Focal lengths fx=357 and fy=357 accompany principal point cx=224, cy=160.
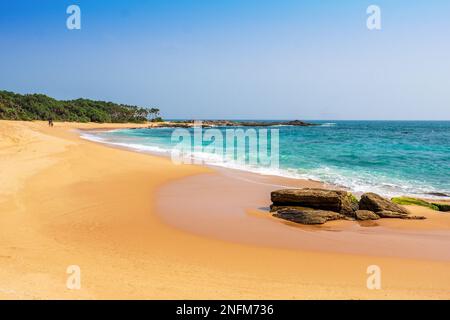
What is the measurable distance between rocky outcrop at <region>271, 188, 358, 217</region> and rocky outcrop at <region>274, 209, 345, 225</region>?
31 cm

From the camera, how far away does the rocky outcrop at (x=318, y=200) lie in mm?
11047

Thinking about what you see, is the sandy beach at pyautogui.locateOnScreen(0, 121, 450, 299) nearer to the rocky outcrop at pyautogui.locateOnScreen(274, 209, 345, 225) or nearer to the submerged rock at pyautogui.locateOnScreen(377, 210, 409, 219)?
the rocky outcrop at pyautogui.locateOnScreen(274, 209, 345, 225)

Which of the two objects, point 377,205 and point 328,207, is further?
point 377,205

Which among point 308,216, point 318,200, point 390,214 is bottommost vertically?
point 390,214

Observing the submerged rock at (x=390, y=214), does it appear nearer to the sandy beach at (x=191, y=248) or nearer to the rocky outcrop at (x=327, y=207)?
the rocky outcrop at (x=327, y=207)

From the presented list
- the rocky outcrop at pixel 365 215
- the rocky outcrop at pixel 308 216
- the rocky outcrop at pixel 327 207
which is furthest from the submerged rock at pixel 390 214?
the rocky outcrop at pixel 308 216

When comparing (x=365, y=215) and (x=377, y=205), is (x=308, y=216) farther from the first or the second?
(x=377, y=205)

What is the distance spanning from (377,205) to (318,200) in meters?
2.01

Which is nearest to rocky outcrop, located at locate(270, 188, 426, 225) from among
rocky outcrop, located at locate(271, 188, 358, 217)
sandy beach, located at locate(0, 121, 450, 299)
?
rocky outcrop, located at locate(271, 188, 358, 217)

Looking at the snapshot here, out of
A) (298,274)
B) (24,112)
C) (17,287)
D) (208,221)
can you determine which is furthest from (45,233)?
(24,112)

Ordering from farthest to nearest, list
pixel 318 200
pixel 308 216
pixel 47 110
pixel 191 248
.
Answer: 1. pixel 47 110
2. pixel 318 200
3. pixel 308 216
4. pixel 191 248

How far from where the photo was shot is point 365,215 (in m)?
11.0

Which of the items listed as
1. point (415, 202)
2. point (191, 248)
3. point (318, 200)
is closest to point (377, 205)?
point (318, 200)

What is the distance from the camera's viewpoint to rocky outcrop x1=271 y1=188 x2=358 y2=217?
11.0 metres
